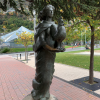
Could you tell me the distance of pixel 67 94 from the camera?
5.11 metres

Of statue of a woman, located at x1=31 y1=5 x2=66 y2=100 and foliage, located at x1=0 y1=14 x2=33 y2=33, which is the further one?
foliage, located at x1=0 y1=14 x2=33 y2=33

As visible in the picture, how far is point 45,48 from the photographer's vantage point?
262cm

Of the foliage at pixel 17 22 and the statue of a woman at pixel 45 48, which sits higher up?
the foliage at pixel 17 22

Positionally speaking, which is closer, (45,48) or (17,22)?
(45,48)

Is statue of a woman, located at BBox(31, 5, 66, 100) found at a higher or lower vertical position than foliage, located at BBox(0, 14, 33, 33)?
lower

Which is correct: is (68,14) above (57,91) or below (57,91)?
above

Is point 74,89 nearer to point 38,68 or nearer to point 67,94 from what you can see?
point 67,94

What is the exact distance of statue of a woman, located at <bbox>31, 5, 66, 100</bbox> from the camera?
259 centimetres

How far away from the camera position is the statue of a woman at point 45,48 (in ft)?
8.49

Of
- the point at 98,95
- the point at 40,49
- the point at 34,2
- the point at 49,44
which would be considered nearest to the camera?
the point at 49,44

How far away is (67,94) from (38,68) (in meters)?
2.90

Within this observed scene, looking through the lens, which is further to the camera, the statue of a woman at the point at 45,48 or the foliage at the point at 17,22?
the foliage at the point at 17,22

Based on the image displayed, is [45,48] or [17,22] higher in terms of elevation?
[17,22]

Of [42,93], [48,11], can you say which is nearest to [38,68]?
[42,93]
